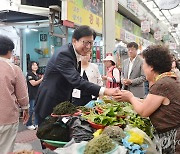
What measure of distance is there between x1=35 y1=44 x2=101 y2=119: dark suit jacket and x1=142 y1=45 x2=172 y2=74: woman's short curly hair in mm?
572

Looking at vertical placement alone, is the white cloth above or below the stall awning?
below

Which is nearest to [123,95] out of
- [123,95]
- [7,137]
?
[123,95]

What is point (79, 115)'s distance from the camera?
2.19 meters

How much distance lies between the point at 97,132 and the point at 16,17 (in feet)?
17.5

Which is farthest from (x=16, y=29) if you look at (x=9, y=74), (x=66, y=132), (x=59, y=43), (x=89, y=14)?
(x=66, y=132)

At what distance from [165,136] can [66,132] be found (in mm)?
811

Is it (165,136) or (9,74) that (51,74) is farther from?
(165,136)

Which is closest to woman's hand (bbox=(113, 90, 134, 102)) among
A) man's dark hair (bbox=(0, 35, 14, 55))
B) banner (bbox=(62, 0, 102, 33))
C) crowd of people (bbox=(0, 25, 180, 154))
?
crowd of people (bbox=(0, 25, 180, 154))

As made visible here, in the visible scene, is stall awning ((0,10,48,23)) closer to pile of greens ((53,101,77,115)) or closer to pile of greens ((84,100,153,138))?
pile of greens ((53,101,77,115))

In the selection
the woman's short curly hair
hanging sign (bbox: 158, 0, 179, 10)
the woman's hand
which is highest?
hanging sign (bbox: 158, 0, 179, 10)

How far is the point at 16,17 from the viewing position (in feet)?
21.3

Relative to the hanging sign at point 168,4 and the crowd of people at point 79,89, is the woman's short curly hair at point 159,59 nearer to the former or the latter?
the crowd of people at point 79,89

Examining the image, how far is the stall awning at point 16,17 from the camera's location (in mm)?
6079

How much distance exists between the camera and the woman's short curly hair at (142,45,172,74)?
2205mm
